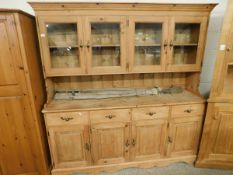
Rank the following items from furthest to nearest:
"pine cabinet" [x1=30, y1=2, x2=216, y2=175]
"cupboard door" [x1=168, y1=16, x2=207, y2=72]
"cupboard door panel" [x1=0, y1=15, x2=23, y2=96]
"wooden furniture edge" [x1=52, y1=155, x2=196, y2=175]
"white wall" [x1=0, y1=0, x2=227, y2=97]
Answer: "white wall" [x1=0, y1=0, x2=227, y2=97] → "wooden furniture edge" [x1=52, y1=155, x2=196, y2=175] → "cupboard door" [x1=168, y1=16, x2=207, y2=72] → "pine cabinet" [x1=30, y1=2, x2=216, y2=175] → "cupboard door panel" [x1=0, y1=15, x2=23, y2=96]

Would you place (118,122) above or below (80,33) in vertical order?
below

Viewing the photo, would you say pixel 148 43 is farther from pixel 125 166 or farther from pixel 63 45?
pixel 125 166

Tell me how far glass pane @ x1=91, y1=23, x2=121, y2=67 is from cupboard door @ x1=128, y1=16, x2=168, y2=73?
0.17 meters

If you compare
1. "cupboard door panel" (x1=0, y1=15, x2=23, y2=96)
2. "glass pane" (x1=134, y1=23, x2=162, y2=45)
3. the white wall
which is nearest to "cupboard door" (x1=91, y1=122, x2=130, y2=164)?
"cupboard door panel" (x1=0, y1=15, x2=23, y2=96)

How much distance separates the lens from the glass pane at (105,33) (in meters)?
1.67

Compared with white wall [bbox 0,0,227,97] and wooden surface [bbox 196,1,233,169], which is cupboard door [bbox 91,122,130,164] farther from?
white wall [bbox 0,0,227,97]

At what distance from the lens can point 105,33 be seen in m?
1.74

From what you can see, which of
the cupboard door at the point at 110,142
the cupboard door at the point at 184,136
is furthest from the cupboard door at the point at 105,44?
the cupboard door at the point at 184,136

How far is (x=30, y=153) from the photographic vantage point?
5.40ft

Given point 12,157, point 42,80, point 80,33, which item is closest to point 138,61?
point 80,33

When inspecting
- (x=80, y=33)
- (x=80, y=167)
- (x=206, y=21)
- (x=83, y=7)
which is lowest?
(x=80, y=167)

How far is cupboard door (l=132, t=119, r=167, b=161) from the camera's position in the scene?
5.78 ft

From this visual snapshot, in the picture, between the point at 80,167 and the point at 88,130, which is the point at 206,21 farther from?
the point at 80,167

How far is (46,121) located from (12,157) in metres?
0.56
